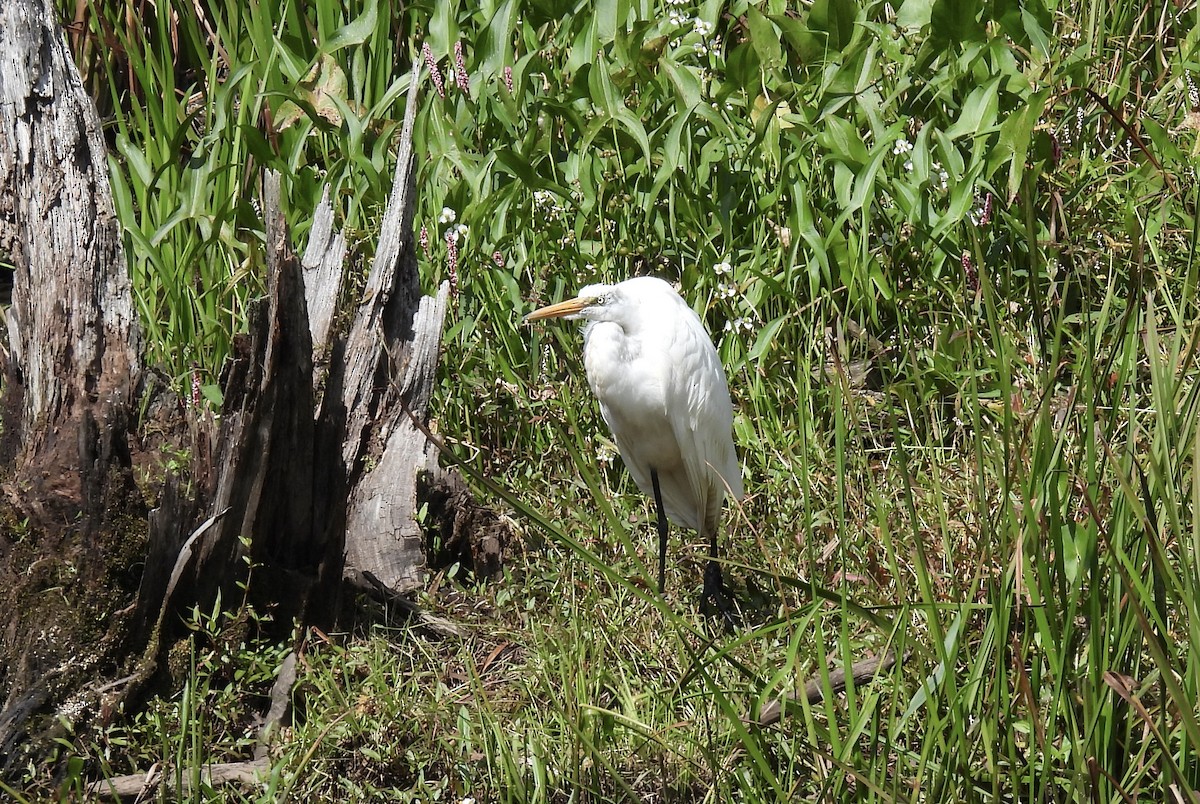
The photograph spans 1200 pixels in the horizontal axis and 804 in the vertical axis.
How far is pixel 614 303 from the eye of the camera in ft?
8.86

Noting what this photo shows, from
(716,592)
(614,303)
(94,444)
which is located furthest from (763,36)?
(94,444)

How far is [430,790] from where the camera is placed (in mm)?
A: 1999

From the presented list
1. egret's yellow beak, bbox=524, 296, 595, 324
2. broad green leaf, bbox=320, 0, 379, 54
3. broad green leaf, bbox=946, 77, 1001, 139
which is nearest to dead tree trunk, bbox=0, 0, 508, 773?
egret's yellow beak, bbox=524, 296, 595, 324

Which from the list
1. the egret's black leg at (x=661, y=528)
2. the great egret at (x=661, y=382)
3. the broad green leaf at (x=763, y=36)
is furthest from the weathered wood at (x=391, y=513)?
the broad green leaf at (x=763, y=36)

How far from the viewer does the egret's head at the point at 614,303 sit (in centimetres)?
266

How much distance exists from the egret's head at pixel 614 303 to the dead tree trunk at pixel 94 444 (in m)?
0.58

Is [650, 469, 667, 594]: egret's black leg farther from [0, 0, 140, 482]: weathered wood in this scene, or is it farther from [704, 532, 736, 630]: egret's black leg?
[0, 0, 140, 482]: weathered wood

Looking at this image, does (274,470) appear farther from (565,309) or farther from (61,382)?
(565,309)

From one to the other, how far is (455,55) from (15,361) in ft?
4.31

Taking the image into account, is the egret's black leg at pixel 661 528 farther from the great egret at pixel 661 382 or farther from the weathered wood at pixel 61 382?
the weathered wood at pixel 61 382

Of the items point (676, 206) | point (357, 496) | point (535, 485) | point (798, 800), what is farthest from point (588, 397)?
point (798, 800)

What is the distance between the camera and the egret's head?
266 cm

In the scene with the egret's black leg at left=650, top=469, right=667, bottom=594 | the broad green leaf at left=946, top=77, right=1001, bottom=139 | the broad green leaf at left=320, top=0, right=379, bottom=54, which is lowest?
the egret's black leg at left=650, top=469, right=667, bottom=594

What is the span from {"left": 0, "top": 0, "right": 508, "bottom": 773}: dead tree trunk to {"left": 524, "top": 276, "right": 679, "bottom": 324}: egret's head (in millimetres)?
576
